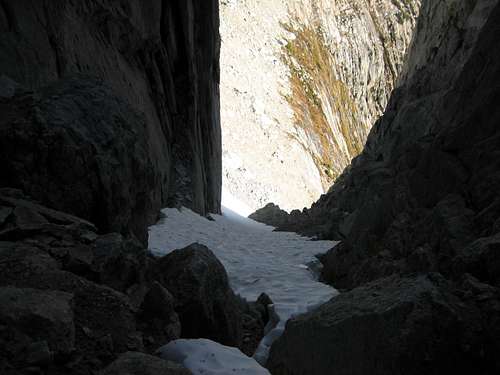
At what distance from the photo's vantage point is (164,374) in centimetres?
190

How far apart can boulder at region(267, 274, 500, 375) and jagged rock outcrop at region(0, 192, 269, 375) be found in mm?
897

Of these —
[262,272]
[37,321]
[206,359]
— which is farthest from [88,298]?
[262,272]

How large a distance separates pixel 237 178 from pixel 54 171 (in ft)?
85.8

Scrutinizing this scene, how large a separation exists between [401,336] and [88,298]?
1.75 meters

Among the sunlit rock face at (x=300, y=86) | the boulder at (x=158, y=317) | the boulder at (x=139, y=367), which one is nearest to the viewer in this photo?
the boulder at (x=139, y=367)

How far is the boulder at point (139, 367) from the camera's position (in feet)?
6.05

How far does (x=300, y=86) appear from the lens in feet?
139

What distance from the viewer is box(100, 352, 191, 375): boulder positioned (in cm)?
184

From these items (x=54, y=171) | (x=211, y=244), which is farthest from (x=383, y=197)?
(x=54, y=171)

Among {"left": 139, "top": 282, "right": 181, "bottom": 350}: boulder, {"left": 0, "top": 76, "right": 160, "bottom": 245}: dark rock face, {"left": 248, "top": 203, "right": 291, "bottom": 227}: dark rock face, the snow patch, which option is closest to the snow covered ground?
the snow patch

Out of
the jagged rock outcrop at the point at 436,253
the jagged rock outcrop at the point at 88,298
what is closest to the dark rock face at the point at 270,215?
the jagged rock outcrop at the point at 436,253

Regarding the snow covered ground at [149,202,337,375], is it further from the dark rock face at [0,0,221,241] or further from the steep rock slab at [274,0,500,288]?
the dark rock face at [0,0,221,241]

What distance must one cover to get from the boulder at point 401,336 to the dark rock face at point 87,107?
7.11 ft

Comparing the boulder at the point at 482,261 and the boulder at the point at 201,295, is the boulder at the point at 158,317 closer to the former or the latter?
the boulder at the point at 201,295
